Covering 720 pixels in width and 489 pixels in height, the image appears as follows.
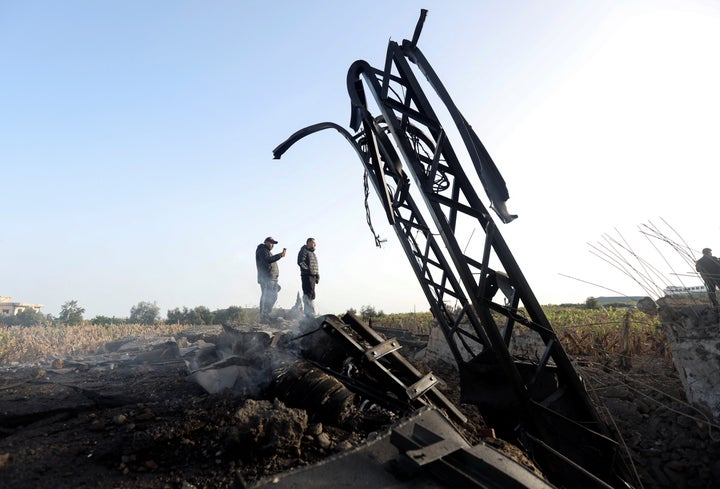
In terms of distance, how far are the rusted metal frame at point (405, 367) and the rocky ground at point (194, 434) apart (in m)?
0.38

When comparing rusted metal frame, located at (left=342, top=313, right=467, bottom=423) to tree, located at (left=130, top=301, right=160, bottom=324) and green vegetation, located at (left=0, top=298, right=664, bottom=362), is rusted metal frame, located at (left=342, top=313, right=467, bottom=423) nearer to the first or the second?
green vegetation, located at (left=0, top=298, right=664, bottom=362)

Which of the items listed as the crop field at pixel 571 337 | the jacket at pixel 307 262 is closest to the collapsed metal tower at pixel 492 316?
the crop field at pixel 571 337

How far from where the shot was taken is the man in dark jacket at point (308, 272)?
1082 cm

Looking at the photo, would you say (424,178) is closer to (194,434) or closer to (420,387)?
(420,387)

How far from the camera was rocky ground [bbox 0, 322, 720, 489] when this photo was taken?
290cm

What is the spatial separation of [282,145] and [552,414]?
6.06 m

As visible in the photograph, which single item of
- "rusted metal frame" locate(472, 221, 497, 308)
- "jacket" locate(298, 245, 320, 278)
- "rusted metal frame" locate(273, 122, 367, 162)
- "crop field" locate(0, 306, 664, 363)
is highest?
"rusted metal frame" locate(273, 122, 367, 162)

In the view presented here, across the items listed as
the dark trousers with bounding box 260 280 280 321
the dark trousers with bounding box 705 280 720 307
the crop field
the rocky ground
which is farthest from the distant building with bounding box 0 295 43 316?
the dark trousers with bounding box 705 280 720 307

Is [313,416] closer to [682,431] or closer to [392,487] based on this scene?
[392,487]

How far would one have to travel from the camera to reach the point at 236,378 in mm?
4867

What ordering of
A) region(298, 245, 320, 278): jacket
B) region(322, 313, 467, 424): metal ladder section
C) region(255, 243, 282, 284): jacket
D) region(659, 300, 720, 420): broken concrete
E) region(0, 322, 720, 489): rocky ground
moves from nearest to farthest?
1. region(0, 322, 720, 489): rocky ground
2. region(322, 313, 467, 424): metal ladder section
3. region(659, 300, 720, 420): broken concrete
4. region(298, 245, 320, 278): jacket
5. region(255, 243, 282, 284): jacket

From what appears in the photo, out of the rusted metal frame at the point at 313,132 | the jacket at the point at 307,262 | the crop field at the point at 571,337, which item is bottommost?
the crop field at the point at 571,337

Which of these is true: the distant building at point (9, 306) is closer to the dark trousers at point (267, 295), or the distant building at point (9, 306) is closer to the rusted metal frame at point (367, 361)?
the dark trousers at point (267, 295)

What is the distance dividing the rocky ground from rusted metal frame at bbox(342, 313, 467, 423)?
382 mm
